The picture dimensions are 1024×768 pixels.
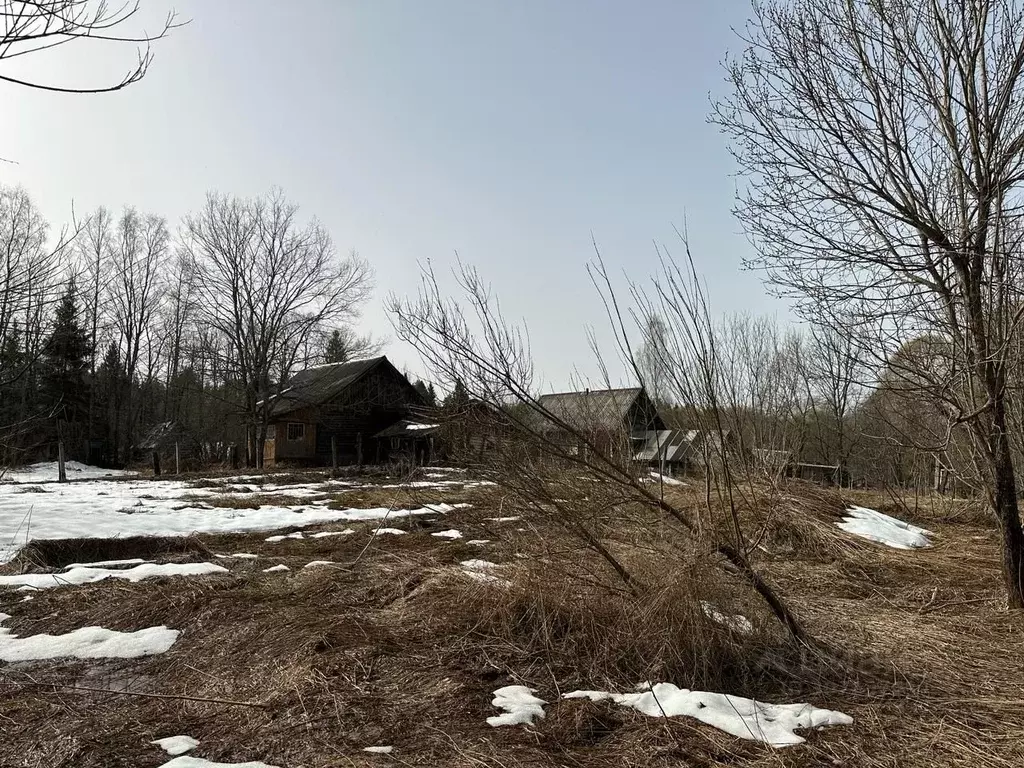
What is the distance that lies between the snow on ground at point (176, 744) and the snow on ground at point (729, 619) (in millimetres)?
2459

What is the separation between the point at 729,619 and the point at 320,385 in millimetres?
31596

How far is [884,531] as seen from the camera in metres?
8.87

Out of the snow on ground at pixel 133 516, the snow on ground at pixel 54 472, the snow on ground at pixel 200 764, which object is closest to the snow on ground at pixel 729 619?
the snow on ground at pixel 200 764

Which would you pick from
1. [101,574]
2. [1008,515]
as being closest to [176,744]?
[101,574]

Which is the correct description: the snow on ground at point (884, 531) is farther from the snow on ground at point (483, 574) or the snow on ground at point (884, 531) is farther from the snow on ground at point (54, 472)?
the snow on ground at point (54, 472)

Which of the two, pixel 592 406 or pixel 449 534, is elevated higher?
pixel 592 406

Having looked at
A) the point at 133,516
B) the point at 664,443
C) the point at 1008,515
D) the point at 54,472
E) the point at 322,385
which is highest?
the point at 322,385

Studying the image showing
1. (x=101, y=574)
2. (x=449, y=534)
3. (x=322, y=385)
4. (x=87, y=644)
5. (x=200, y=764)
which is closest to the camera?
(x=200, y=764)

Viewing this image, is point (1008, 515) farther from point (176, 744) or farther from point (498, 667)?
point (176, 744)

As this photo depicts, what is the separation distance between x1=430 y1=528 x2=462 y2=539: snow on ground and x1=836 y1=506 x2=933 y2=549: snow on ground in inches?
194

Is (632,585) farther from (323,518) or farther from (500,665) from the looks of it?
(323,518)

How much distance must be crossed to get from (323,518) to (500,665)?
714 centimetres

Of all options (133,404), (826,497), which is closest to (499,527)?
(826,497)

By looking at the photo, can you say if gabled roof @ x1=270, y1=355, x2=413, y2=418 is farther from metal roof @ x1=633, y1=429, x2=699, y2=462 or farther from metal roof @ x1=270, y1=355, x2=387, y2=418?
metal roof @ x1=633, y1=429, x2=699, y2=462
